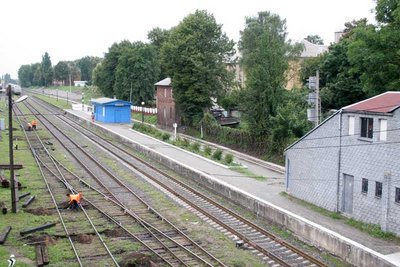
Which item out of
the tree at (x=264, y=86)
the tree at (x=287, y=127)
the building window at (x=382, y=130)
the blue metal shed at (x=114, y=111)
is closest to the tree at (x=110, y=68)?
the blue metal shed at (x=114, y=111)

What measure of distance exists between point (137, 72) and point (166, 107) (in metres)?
16.9

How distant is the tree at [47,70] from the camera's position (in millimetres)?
181750

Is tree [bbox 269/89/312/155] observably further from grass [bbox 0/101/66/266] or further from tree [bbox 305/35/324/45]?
tree [bbox 305/35/324/45]

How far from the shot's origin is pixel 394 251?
15.3m

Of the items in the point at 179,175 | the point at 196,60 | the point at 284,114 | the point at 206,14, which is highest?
the point at 206,14

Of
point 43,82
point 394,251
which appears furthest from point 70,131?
point 43,82

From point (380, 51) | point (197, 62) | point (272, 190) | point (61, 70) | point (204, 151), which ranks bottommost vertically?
point (272, 190)

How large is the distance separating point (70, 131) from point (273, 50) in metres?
27.3

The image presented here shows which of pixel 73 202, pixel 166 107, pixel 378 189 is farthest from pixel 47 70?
pixel 378 189

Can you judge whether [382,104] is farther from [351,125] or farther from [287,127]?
[287,127]

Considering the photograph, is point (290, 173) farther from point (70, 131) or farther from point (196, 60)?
point (70, 131)

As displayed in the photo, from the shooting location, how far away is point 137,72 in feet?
246

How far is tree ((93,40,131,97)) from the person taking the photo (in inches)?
3388

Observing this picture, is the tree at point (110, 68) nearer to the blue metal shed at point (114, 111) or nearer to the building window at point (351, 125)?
the blue metal shed at point (114, 111)
